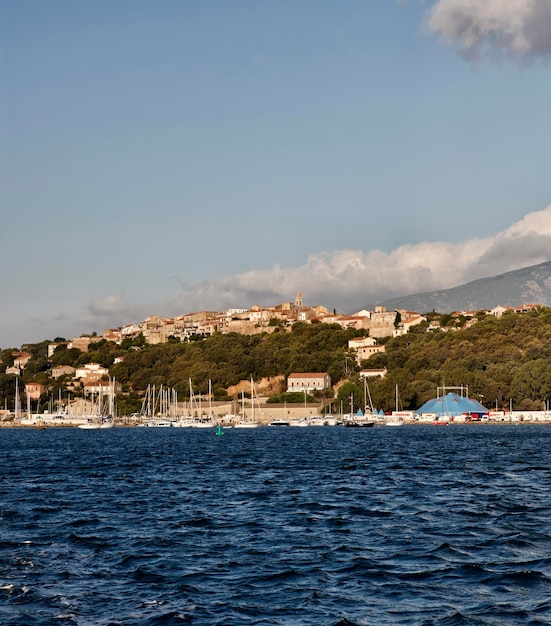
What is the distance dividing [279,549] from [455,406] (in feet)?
367

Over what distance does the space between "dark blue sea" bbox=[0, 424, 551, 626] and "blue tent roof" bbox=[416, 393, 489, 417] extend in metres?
88.0

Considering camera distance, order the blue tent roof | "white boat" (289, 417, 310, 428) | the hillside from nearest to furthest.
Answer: the blue tent roof
"white boat" (289, 417, 310, 428)
the hillside

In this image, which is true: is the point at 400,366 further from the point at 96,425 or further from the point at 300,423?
the point at 96,425

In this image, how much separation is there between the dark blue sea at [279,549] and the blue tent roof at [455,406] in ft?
289

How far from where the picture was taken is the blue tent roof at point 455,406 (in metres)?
131

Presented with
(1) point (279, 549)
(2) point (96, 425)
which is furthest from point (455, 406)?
(1) point (279, 549)

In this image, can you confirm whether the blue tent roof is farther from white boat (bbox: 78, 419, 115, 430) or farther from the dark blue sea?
the dark blue sea

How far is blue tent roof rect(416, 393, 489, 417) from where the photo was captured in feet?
431

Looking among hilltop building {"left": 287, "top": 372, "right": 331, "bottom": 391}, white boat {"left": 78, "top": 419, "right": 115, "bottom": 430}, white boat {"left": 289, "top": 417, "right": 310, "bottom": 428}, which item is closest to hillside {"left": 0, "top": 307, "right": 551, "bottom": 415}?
hilltop building {"left": 287, "top": 372, "right": 331, "bottom": 391}

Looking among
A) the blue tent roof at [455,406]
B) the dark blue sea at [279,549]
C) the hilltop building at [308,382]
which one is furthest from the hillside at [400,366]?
the dark blue sea at [279,549]

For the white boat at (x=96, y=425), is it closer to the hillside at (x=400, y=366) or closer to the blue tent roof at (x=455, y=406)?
the hillside at (x=400, y=366)

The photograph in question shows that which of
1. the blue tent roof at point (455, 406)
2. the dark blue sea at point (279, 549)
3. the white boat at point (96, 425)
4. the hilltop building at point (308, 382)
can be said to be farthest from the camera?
the hilltop building at point (308, 382)

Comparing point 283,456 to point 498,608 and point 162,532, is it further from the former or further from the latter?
point 498,608

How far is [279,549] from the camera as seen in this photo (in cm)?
2236
